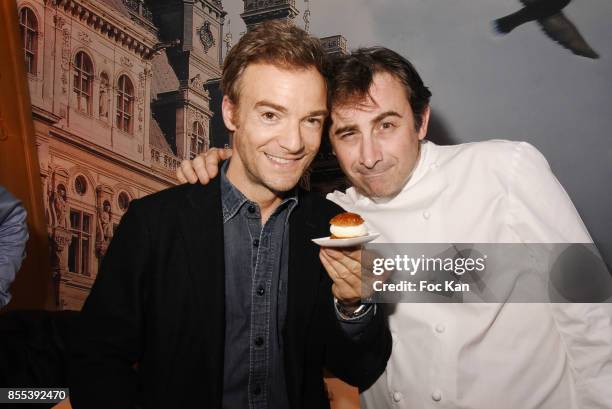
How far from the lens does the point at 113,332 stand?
135 centimetres

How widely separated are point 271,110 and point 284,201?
0.97 ft

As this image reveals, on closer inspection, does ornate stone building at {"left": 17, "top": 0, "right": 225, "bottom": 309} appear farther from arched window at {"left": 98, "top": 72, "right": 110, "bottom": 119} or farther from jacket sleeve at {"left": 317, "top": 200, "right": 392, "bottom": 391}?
jacket sleeve at {"left": 317, "top": 200, "right": 392, "bottom": 391}

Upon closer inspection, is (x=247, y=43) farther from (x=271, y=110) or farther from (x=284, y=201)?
(x=284, y=201)

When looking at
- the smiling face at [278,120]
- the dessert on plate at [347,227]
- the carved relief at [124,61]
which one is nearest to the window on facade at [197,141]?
the carved relief at [124,61]

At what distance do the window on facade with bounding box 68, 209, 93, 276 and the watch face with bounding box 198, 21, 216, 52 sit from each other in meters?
1.52

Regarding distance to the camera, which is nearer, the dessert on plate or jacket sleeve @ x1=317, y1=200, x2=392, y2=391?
the dessert on plate

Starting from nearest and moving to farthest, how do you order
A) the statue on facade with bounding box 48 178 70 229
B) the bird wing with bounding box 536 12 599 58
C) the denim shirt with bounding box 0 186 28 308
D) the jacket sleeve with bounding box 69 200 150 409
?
the jacket sleeve with bounding box 69 200 150 409
the denim shirt with bounding box 0 186 28 308
the bird wing with bounding box 536 12 599 58
the statue on facade with bounding box 48 178 70 229

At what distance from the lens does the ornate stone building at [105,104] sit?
11.6 ft

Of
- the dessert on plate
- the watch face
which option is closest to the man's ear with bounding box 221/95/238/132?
the dessert on plate

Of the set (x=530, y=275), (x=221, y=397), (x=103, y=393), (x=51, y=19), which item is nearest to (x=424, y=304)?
(x=530, y=275)

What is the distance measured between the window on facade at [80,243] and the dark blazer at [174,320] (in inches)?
95.7

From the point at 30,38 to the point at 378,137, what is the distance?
9.57 ft

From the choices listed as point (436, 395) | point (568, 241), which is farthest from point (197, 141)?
point (568, 241)

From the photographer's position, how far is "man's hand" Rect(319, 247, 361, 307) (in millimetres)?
1367
